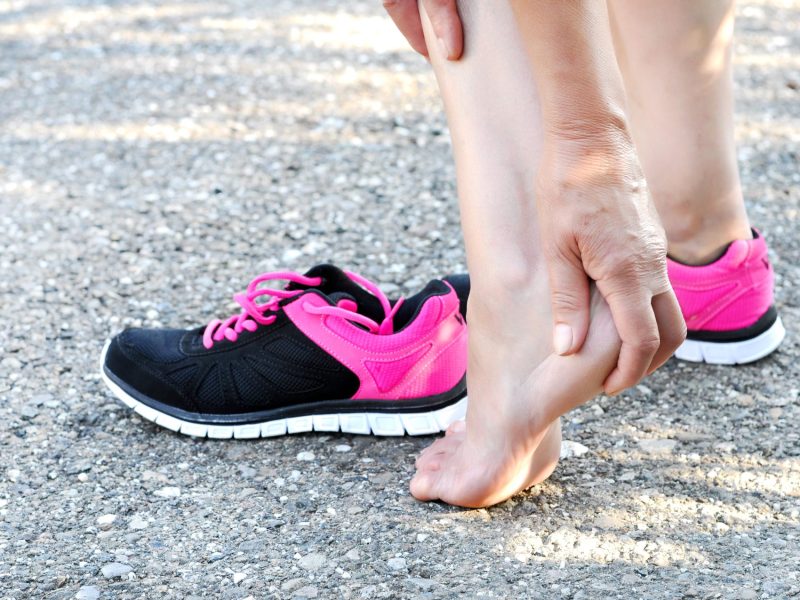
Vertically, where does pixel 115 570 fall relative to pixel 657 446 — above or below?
above

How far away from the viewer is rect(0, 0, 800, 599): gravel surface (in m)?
1.31

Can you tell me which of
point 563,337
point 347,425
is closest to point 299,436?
point 347,425

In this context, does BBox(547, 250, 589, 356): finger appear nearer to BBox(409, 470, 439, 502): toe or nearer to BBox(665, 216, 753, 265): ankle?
BBox(409, 470, 439, 502): toe

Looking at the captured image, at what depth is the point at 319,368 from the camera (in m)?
1.58

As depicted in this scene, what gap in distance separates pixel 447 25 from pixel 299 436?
0.71 m

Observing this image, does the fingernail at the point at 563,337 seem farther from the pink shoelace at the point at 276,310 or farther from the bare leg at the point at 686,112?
the bare leg at the point at 686,112

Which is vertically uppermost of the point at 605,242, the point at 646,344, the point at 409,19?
the point at 409,19

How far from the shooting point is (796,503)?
4.62 ft

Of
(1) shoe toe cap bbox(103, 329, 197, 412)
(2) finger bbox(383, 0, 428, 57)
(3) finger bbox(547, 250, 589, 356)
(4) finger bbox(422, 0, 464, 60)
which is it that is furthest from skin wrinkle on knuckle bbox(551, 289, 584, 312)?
(1) shoe toe cap bbox(103, 329, 197, 412)

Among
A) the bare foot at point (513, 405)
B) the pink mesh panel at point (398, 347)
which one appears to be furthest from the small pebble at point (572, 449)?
the pink mesh panel at point (398, 347)

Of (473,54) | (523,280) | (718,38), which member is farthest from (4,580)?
(718,38)

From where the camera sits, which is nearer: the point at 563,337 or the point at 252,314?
the point at 563,337

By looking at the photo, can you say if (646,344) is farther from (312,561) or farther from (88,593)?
(88,593)

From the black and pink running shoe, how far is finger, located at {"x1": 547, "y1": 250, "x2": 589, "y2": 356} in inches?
14.4
